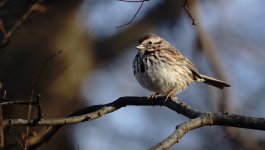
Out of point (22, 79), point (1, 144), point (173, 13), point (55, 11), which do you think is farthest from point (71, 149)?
point (1, 144)

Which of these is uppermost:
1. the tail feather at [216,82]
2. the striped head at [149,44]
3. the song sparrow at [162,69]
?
the striped head at [149,44]

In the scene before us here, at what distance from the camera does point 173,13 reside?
8.42 m

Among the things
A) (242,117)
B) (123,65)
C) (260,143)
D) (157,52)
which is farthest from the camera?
(123,65)

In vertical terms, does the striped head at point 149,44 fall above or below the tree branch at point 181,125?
below

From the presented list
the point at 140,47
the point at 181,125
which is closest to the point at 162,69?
the point at 140,47

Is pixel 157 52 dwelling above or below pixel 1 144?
below

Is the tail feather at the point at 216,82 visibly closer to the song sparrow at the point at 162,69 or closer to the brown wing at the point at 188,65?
the song sparrow at the point at 162,69

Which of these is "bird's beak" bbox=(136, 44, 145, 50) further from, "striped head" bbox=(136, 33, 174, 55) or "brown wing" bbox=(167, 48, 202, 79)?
"brown wing" bbox=(167, 48, 202, 79)

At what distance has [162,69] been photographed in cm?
614

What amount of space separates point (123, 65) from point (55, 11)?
2.45 meters

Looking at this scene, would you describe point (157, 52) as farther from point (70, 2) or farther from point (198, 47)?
point (70, 2)

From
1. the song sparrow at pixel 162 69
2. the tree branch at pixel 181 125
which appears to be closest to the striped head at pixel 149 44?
the song sparrow at pixel 162 69

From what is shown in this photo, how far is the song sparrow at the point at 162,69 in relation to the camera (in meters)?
6.01

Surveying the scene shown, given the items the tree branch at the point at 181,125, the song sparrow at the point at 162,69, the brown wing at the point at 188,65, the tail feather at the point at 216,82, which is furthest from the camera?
A: the brown wing at the point at 188,65
